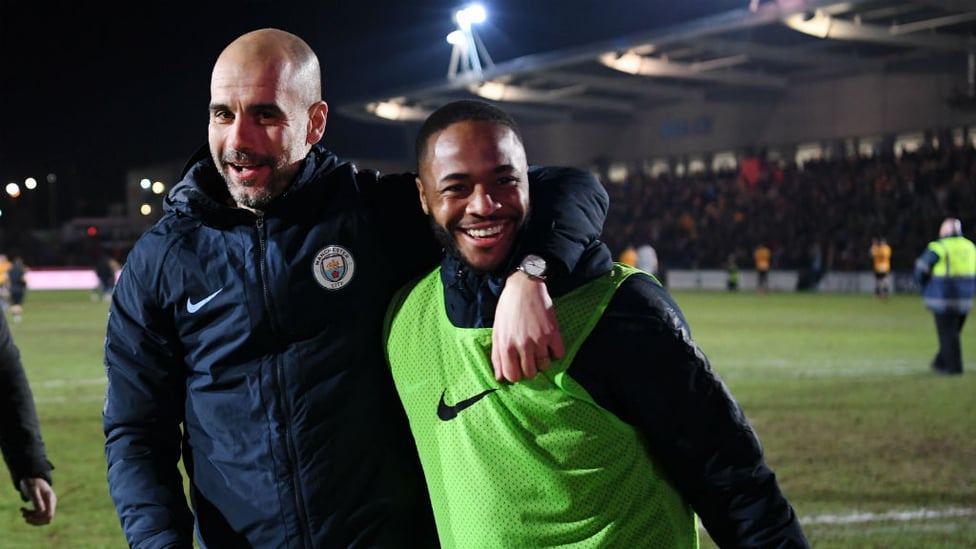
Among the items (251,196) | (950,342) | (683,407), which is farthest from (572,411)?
(950,342)

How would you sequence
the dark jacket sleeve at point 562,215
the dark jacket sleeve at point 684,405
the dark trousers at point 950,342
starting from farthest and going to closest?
the dark trousers at point 950,342
the dark jacket sleeve at point 562,215
the dark jacket sleeve at point 684,405

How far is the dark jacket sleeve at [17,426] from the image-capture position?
328cm

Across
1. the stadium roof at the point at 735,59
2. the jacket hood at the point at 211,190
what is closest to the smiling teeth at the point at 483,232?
the jacket hood at the point at 211,190

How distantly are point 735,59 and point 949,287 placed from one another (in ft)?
81.4

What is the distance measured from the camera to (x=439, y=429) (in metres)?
2.23

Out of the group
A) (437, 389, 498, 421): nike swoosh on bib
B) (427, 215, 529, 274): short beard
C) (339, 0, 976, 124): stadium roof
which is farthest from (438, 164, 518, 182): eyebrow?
(339, 0, 976, 124): stadium roof

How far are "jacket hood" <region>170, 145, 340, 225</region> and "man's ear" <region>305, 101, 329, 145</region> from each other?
0.15ft

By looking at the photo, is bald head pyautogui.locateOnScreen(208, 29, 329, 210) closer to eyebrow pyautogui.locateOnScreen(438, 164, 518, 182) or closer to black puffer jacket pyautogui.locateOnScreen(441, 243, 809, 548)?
eyebrow pyautogui.locateOnScreen(438, 164, 518, 182)

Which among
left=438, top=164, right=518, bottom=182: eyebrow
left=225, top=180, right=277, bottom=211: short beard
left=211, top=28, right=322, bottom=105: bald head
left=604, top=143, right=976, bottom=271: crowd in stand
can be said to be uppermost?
left=211, top=28, right=322, bottom=105: bald head

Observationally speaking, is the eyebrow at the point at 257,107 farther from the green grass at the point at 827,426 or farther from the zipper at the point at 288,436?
the green grass at the point at 827,426

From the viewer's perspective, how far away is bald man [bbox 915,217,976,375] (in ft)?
38.8

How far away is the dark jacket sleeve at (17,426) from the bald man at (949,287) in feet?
35.0

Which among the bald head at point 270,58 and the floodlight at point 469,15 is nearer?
the bald head at point 270,58

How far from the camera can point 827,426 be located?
8.69 metres
